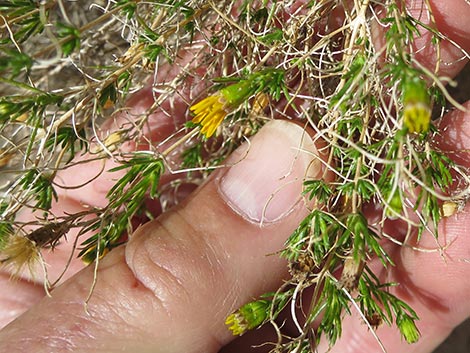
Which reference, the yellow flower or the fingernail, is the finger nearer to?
the fingernail

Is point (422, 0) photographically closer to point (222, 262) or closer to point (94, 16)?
point (222, 262)

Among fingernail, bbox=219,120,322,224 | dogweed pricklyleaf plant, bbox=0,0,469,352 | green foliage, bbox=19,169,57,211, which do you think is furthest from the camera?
fingernail, bbox=219,120,322,224

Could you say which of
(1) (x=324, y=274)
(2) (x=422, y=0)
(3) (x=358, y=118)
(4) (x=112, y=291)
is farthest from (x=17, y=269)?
(2) (x=422, y=0)

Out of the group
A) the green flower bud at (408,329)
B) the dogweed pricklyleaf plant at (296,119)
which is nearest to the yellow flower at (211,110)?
the dogweed pricklyleaf plant at (296,119)

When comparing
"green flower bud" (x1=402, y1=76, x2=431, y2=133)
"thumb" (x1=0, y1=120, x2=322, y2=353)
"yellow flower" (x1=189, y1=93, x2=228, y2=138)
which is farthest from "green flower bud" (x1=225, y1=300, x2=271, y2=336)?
"green flower bud" (x1=402, y1=76, x2=431, y2=133)

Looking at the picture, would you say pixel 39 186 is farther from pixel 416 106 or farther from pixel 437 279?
pixel 437 279

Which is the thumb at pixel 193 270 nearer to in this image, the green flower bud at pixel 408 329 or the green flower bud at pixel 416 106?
the green flower bud at pixel 408 329
